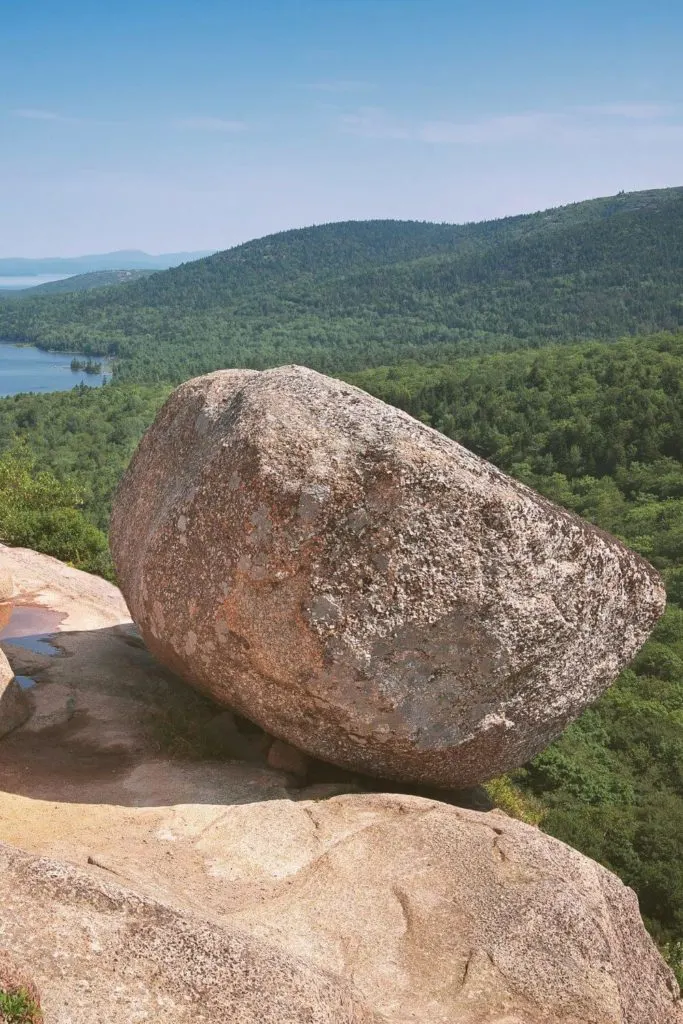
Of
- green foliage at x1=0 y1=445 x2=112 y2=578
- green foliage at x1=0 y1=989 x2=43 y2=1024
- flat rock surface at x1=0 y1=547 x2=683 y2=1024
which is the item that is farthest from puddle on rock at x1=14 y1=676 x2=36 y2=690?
green foliage at x1=0 y1=445 x2=112 y2=578

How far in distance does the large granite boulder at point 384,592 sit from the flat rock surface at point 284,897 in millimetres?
992

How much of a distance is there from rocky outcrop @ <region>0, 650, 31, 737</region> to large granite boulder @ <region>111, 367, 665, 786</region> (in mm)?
2115

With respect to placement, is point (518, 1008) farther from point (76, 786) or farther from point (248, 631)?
point (76, 786)

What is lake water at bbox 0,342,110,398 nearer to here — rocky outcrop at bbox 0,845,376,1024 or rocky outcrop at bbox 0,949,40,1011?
rocky outcrop at bbox 0,845,376,1024

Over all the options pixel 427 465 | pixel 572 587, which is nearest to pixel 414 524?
pixel 427 465

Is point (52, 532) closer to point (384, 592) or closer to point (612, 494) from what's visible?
point (384, 592)

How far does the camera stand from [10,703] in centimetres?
1061

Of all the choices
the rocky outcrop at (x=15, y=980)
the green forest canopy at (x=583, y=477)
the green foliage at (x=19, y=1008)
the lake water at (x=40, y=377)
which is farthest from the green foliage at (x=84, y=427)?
the green foliage at (x=19, y=1008)

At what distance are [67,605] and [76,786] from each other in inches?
254

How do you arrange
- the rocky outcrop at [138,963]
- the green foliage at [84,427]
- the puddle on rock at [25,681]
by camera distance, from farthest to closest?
the green foliage at [84,427] → the puddle on rock at [25,681] → the rocky outcrop at [138,963]

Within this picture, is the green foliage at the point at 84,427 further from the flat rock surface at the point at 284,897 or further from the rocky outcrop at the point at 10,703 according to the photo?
the flat rock surface at the point at 284,897

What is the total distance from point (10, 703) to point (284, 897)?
4.49 metres

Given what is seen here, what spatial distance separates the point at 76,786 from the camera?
9.62 metres

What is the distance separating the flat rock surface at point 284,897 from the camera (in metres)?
6.35
